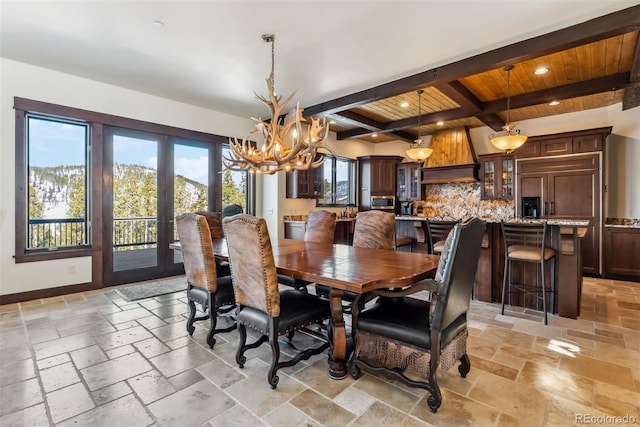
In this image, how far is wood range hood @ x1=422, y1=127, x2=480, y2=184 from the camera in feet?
21.2

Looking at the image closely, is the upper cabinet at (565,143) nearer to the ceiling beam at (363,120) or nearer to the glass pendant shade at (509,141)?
the glass pendant shade at (509,141)

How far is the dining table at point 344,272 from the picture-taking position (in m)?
1.87

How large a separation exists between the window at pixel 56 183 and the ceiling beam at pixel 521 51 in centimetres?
411

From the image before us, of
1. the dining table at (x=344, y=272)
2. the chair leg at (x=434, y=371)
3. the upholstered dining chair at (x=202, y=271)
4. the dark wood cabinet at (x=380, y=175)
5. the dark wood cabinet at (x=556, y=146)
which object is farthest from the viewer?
the dark wood cabinet at (x=380, y=175)

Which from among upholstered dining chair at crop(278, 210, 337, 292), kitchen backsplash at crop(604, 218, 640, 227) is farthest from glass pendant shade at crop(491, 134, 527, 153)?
kitchen backsplash at crop(604, 218, 640, 227)

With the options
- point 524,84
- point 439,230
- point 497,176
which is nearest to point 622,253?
point 497,176

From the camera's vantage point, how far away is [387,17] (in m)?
2.78

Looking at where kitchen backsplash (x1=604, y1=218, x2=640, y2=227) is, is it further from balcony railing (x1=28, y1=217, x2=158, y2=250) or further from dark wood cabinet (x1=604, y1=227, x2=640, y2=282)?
balcony railing (x1=28, y1=217, x2=158, y2=250)

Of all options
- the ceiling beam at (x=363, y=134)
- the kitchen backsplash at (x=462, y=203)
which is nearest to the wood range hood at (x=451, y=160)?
the kitchen backsplash at (x=462, y=203)

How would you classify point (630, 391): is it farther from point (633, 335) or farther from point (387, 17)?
point (387, 17)

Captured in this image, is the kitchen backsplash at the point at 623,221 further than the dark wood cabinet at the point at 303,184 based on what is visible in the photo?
No

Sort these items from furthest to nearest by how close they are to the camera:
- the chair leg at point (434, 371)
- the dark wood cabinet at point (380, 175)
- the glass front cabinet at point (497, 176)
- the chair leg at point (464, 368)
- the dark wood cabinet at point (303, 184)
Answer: the dark wood cabinet at point (380, 175) < the dark wood cabinet at point (303, 184) < the glass front cabinet at point (497, 176) < the chair leg at point (464, 368) < the chair leg at point (434, 371)

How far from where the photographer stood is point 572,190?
17.0 feet

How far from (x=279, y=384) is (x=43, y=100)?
4.60m
